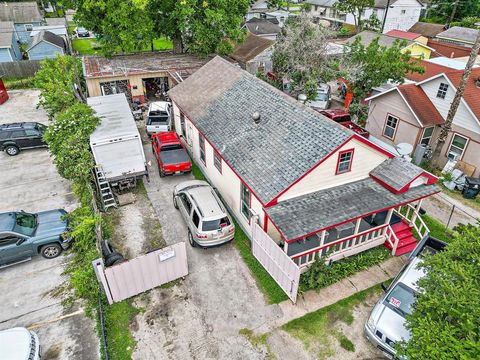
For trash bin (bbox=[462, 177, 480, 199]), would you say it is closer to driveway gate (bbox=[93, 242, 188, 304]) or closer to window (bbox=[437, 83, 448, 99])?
window (bbox=[437, 83, 448, 99])

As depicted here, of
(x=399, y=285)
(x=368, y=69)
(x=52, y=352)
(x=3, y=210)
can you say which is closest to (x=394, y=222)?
(x=399, y=285)

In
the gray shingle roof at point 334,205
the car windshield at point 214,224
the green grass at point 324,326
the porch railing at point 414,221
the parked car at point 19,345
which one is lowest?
the green grass at point 324,326

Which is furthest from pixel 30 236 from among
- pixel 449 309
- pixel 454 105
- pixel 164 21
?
pixel 164 21

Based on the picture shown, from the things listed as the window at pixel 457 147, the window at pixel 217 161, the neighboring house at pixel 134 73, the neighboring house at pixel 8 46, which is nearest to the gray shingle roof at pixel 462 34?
the window at pixel 457 147

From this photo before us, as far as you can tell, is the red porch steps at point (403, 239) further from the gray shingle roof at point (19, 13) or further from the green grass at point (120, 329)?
the gray shingle roof at point (19, 13)

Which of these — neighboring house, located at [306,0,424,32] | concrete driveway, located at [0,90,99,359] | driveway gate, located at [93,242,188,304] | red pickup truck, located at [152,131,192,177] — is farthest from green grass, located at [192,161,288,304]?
neighboring house, located at [306,0,424,32]

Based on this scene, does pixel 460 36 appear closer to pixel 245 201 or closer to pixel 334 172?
pixel 334 172
